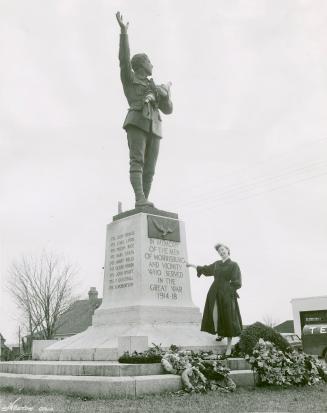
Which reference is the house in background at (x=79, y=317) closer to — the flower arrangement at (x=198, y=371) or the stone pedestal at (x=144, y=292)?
the stone pedestal at (x=144, y=292)

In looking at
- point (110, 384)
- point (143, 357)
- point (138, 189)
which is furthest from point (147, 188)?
point (110, 384)

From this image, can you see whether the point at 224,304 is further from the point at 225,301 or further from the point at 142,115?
the point at 142,115

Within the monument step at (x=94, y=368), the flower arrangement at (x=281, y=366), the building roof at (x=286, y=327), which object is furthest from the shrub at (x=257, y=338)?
the building roof at (x=286, y=327)

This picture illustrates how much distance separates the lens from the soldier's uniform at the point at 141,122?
1090 cm

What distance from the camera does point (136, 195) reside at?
1079 centimetres

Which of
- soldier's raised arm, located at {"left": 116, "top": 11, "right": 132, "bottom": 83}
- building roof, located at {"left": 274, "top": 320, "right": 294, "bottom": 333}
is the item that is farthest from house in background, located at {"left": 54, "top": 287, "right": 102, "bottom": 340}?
→ soldier's raised arm, located at {"left": 116, "top": 11, "right": 132, "bottom": 83}

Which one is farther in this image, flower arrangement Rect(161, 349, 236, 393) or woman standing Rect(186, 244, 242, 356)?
woman standing Rect(186, 244, 242, 356)

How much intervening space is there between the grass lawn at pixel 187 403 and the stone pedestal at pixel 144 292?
2.12m

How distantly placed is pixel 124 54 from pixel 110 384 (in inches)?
280

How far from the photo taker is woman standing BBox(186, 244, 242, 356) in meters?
8.45

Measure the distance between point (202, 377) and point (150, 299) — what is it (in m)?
3.01

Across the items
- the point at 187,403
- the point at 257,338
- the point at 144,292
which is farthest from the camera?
the point at 144,292

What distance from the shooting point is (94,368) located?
7105 mm
